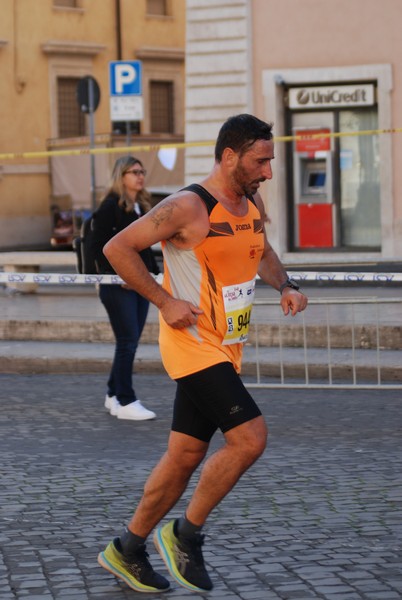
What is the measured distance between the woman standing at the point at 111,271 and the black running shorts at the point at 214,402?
4333 millimetres

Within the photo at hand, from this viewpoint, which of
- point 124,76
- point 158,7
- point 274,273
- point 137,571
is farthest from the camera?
point 158,7

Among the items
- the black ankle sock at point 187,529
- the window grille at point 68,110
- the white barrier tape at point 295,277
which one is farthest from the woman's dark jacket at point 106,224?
the window grille at point 68,110

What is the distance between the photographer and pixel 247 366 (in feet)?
40.5

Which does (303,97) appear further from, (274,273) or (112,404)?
(274,273)

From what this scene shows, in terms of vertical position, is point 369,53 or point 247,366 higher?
point 369,53

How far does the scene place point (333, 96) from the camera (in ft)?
73.5

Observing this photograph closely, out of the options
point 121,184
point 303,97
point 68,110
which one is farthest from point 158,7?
point 121,184

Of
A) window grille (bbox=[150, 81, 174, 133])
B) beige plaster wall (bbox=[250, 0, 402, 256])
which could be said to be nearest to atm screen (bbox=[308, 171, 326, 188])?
beige plaster wall (bbox=[250, 0, 402, 256])

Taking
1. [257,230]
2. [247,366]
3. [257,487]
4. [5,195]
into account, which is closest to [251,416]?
[257,230]

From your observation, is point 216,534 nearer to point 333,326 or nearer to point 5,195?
point 333,326

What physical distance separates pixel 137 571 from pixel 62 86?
36933 mm

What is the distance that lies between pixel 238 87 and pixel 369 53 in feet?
6.95

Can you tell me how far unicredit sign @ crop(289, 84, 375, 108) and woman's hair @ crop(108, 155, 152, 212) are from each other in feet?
40.9

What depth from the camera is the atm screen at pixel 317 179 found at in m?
22.9
